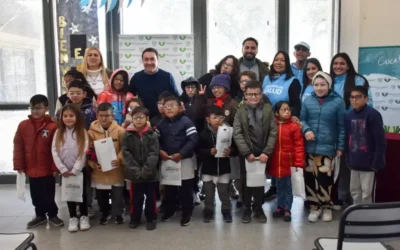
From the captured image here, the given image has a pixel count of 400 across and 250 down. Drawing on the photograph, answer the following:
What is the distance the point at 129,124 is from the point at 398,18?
328cm

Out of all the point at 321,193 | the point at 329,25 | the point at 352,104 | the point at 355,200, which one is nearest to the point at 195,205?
the point at 321,193

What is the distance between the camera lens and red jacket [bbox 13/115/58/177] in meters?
3.45

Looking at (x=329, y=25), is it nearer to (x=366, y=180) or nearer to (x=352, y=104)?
(x=352, y=104)

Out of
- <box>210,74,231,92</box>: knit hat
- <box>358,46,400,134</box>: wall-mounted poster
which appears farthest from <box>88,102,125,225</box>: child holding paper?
<box>358,46,400,134</box>: wall-mounted poster

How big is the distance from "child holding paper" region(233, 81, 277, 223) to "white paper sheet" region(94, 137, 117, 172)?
1069 millimetres

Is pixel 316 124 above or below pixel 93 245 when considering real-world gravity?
above

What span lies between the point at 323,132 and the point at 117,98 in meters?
1.92

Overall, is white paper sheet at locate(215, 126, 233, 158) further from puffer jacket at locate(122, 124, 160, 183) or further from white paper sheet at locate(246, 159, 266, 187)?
puffer jacket at locate(122, 124, 160, 183)

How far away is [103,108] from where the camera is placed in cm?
340

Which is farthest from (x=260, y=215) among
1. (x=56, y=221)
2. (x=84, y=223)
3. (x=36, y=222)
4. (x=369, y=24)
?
(x=369, y=24)

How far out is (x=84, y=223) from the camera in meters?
3.45

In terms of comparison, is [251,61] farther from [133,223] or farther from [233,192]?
[133,223]

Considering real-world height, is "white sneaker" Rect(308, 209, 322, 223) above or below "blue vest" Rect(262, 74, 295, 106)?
below

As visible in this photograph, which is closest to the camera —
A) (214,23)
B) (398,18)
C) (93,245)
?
(93,245)
